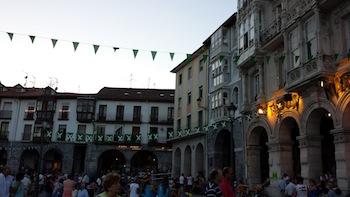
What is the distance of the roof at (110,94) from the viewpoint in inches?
2176

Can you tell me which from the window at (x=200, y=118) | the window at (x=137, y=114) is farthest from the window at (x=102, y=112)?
the window at (x=200, y=118)

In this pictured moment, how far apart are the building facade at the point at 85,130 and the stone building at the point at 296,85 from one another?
92.5 feet

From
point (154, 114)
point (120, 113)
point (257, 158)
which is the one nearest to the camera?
point (257, 158)

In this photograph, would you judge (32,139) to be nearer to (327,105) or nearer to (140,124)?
(140,124)

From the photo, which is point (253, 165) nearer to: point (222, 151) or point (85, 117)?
point (222, 151)

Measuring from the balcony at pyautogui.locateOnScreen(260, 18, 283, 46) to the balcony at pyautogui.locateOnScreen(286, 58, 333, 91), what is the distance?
3561 mm

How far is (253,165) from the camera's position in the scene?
26203 millimetres

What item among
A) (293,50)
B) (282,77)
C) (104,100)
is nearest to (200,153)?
(282,77)

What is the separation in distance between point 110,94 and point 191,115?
66.3 feet

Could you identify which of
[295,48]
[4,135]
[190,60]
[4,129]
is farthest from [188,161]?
[4,129]

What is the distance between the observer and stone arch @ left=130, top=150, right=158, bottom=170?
55.8m

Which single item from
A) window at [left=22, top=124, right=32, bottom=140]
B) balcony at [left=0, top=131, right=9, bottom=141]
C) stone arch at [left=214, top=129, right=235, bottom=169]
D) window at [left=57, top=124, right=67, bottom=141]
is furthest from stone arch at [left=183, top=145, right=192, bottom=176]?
balcony at [left=0, top=131, right=9, bottom=141]

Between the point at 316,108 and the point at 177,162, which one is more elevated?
the point at 316,108

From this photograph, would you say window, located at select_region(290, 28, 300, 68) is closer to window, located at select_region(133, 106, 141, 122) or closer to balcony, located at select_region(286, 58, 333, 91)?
balcony, located at select_region(286, 58, 333, 91)
